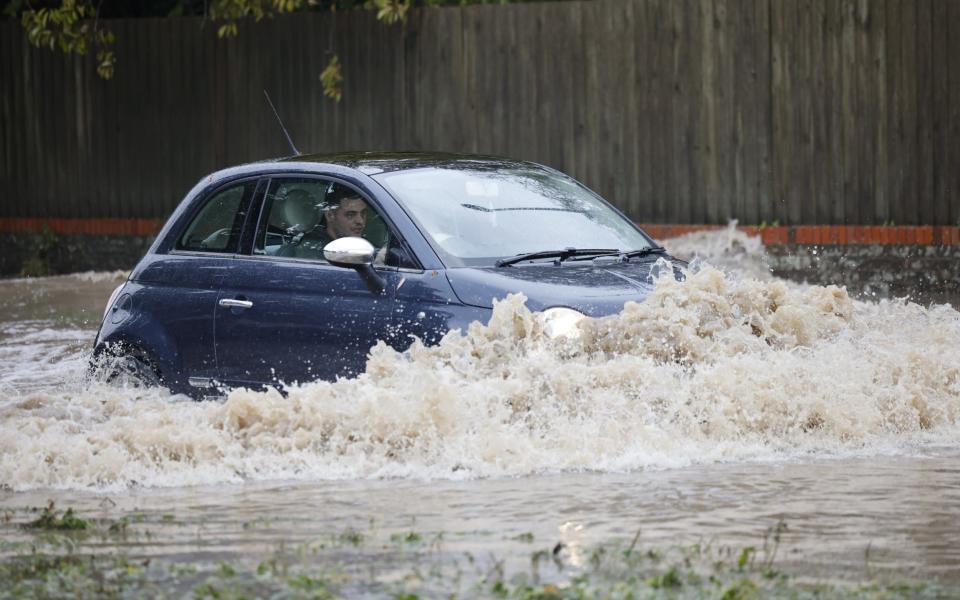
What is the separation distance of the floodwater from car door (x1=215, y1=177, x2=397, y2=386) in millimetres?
299

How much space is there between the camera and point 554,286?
8.35m

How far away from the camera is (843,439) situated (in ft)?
27.1

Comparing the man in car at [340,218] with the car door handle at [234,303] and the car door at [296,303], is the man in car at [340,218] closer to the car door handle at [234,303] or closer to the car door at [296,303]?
the car door at [296,303]

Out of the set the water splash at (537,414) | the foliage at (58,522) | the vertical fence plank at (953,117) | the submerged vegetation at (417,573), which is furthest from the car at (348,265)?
the vertical fence plank at (953,117)

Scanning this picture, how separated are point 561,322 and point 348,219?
1504 mm

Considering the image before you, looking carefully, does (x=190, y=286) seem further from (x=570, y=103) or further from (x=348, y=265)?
(x=570, y=103)

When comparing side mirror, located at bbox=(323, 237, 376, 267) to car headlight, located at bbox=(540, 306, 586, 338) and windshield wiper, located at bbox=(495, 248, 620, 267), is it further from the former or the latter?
car headlight, located at bbox=(540, 306, 586, 338)


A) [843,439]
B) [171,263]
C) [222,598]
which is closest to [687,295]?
[843,439]

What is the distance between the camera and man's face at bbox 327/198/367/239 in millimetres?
A: 9062

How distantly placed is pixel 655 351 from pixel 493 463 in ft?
3.80

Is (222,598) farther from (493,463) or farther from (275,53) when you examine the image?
(275,53)

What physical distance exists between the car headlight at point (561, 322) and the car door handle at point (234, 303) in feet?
5.70

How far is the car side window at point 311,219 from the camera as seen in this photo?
9.02 m

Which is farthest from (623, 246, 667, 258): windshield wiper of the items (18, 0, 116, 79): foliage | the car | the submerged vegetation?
(18, 0, 116, 79): foliage
